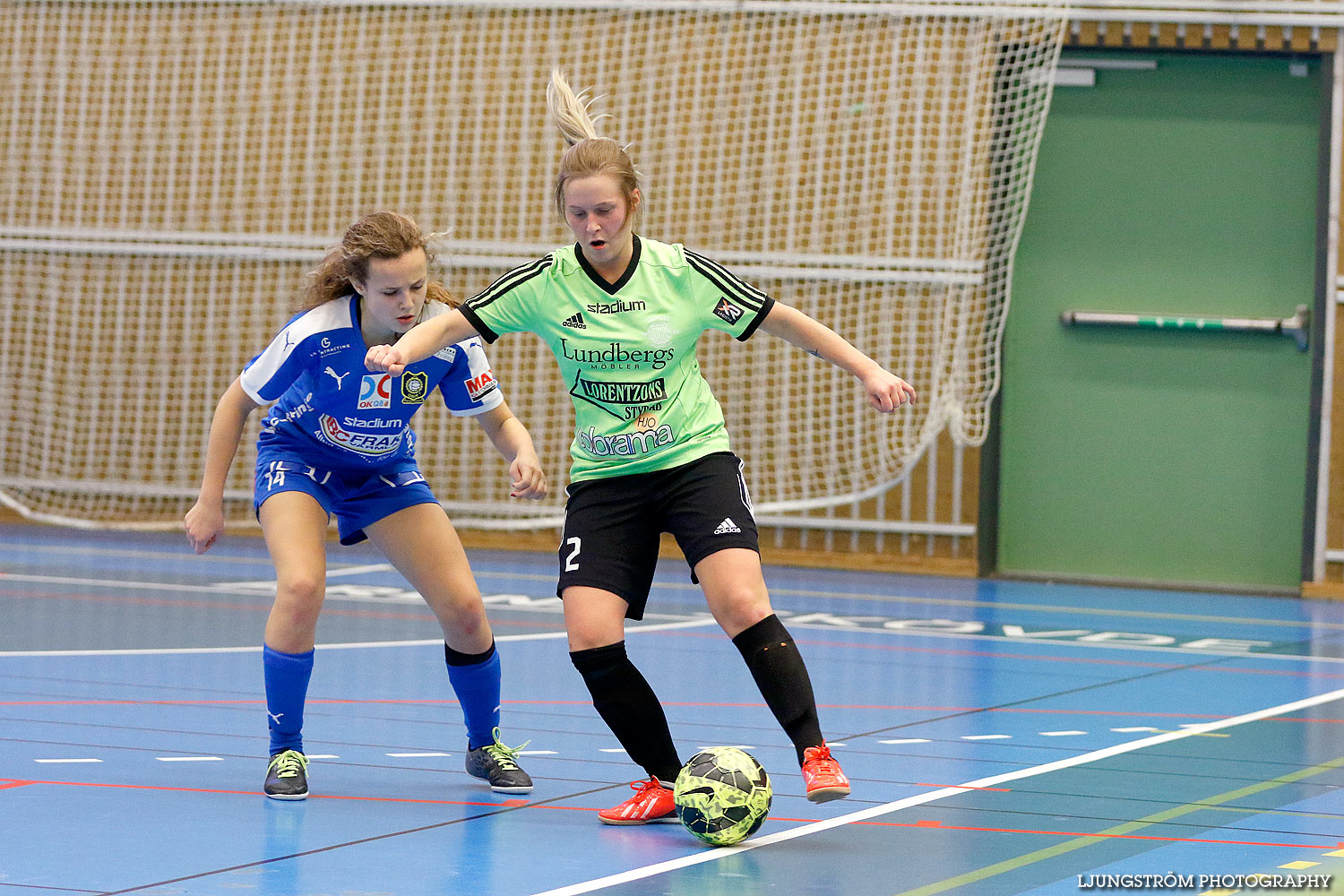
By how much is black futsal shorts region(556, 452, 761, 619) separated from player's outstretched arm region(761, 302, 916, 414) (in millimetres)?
325

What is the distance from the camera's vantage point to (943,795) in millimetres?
4492

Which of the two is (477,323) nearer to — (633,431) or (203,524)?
(633,431)

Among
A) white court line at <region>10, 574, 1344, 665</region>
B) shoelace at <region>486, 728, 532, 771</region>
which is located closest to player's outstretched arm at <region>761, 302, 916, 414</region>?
shoelace at <region>486, 728, 532, 771</region>

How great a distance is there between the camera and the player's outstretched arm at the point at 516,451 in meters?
4.39

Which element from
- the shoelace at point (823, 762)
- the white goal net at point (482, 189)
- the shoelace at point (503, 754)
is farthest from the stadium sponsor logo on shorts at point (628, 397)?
the white goal net at point (482, 189)

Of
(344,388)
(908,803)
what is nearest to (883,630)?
(908,803)

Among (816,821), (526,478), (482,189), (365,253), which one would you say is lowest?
(816,821)

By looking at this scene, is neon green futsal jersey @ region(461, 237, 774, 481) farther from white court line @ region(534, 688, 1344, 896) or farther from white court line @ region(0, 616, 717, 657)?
white court line @ region(0, 616, 717, 657)

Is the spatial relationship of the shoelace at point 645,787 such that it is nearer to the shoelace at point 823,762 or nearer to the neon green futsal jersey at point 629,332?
the shoelace at point 823,762

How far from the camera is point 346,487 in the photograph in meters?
4.68

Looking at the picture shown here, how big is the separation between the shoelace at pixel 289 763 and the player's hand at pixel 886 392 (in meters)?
1.64

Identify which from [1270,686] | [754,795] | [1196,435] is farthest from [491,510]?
[754,795]

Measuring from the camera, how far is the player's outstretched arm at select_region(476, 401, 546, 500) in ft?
14.4

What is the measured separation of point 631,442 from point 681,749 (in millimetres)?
1282
